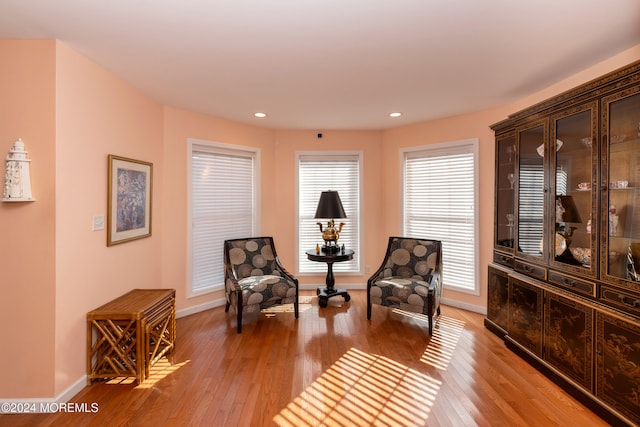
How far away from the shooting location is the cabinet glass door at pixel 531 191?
2.85 metres

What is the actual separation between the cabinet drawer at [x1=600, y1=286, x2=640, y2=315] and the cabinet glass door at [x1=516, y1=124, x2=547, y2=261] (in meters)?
0.64

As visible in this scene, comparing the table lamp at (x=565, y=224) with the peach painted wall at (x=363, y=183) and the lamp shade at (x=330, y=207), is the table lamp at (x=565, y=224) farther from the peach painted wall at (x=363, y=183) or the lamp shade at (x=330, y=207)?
the peach painted wall at (x=363, y=183)

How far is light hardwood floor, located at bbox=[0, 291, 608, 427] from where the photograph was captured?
2.14 metres

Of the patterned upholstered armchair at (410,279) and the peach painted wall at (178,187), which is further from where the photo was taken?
the peach painted wall at (178,187)

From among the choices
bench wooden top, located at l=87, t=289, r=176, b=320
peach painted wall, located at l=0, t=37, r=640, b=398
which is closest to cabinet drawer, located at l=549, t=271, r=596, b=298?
peach painted wall, located at l=0, t=37, r=640, b=398

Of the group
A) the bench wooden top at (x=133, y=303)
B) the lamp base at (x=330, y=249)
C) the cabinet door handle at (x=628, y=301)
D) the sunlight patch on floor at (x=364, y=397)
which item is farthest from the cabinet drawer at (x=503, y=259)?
the bench wooden top at (x=133, y=303)

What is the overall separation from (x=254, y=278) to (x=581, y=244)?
10.6ft

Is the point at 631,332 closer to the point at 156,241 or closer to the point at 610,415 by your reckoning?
the point at 610,415

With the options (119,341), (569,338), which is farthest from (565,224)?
(119,341)

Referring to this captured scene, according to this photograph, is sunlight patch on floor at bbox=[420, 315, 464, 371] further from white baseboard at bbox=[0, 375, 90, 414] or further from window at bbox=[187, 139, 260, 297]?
window at bbox=[187, 139, 260, 297]

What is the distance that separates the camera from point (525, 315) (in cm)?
289

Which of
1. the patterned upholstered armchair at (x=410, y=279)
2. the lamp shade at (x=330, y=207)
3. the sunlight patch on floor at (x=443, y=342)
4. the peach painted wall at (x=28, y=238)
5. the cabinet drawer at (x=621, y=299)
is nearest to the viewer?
the cabinet drawer at (x=621, y=299)

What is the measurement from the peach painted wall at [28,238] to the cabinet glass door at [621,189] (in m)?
3.78

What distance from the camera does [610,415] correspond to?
2.06 metres
